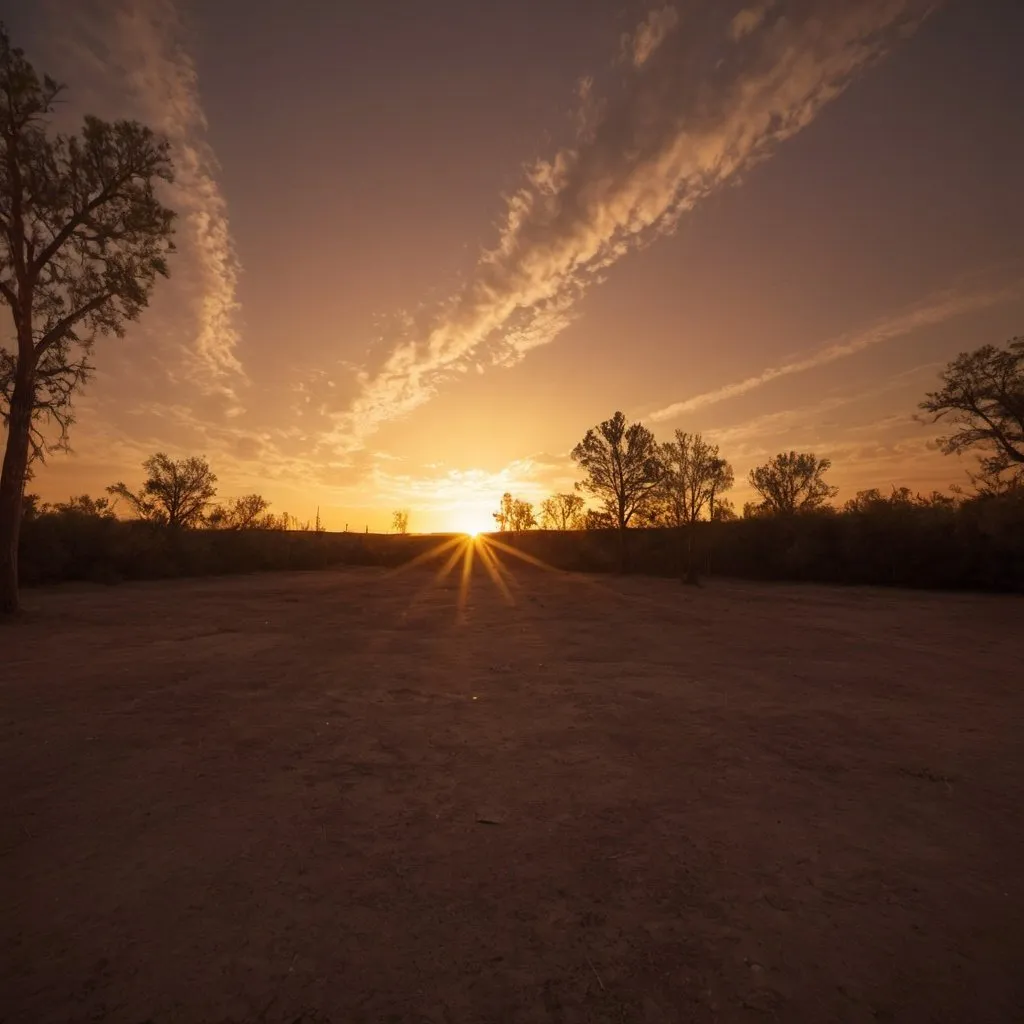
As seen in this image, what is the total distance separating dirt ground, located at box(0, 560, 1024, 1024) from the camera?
7.89ft

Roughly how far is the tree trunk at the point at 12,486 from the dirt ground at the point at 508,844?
21.5 ft

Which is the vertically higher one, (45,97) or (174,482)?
(45,97)

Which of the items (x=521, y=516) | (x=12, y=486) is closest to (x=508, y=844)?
(x=12, y=486)

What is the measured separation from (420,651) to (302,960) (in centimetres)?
737

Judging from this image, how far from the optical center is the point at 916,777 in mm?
4629

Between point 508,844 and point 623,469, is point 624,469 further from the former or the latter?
point 508,844

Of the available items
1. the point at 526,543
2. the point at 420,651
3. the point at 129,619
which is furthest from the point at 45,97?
the point at 526,543

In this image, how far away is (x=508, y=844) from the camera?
3584 millimetres

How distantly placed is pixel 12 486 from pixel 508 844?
50.7 ft

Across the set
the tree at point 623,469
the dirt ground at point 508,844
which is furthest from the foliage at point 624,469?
the dirt ground at point 508,844

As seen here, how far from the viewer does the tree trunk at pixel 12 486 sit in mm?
12484

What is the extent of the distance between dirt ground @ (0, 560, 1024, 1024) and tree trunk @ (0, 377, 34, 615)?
6.56m

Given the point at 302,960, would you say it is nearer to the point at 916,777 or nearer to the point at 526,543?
the point at 916,777

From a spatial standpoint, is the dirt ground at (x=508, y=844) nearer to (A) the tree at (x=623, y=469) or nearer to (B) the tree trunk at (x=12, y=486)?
(B) the tree trunk at (x=12, y=486)
